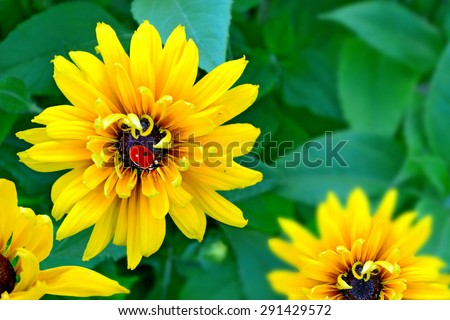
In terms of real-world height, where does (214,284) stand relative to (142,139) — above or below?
below

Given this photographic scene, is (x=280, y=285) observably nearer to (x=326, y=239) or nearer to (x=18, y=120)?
(x=326, y=239)

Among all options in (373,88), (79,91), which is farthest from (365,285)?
(373,88)

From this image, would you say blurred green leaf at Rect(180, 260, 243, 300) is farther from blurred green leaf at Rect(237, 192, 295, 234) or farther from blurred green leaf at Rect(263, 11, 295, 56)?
blurred green leaf at Rect(263, 11, 295, 56)

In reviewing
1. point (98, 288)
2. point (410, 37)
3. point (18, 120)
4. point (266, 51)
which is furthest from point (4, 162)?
point (410, 37)

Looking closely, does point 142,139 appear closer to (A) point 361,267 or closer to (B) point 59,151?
(B) point 59,151

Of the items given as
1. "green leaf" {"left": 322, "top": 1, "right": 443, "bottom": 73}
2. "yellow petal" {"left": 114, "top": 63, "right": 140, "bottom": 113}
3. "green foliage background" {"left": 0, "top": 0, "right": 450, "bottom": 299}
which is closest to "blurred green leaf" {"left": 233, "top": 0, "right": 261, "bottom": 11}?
"green foliage background" {"left": 0, "top": 0, "right": 450, "bottom": 299}

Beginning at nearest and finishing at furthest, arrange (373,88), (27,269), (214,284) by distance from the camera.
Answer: (27,269) → (214,284) → (373,88)
